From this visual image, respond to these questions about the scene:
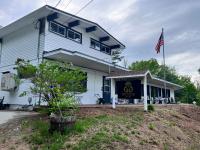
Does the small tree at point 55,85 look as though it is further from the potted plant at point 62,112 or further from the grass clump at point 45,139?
the grass clump at point 45,139

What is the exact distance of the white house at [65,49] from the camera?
429 inches

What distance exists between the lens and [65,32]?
14398 mm

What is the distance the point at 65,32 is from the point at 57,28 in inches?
30.0

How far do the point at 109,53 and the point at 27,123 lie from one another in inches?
530

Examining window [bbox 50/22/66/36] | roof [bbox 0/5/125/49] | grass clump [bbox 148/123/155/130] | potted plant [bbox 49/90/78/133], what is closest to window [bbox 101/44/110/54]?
roof [bbox 0/5/125/49]

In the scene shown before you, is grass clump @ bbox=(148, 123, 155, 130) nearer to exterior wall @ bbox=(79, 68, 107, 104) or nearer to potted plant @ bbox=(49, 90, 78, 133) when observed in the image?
potted plant @ bbox=(49, 90, 78, 133)

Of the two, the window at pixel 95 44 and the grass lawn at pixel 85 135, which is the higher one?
the window at pixel 95 44

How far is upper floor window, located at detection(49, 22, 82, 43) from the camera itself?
1348 cm

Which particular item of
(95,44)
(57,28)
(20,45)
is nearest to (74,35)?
(57,28)

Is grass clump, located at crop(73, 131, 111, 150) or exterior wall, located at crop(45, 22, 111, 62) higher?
exterior wall, located at crop(45, 22, 111, 62)

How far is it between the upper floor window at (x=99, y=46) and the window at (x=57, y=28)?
343 cm

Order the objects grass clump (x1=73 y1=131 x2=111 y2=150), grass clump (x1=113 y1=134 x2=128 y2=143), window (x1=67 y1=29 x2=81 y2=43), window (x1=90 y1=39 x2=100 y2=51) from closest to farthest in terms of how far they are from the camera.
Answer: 1. grass clump (x1=73 y1=131 x2=111 y2=150)
2. grass clump (x1=113 y1=134 x2=128 y2=143)
3. window (x1=67 y1=29 x2=81 y2=43)
4. window (x1=90 y1=39 x2=100 y2=51)

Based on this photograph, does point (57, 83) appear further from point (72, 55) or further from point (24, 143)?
point (72, 55)

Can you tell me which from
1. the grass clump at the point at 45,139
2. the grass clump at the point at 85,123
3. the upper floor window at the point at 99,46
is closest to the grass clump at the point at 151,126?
the grass clump at the point at 85,123
